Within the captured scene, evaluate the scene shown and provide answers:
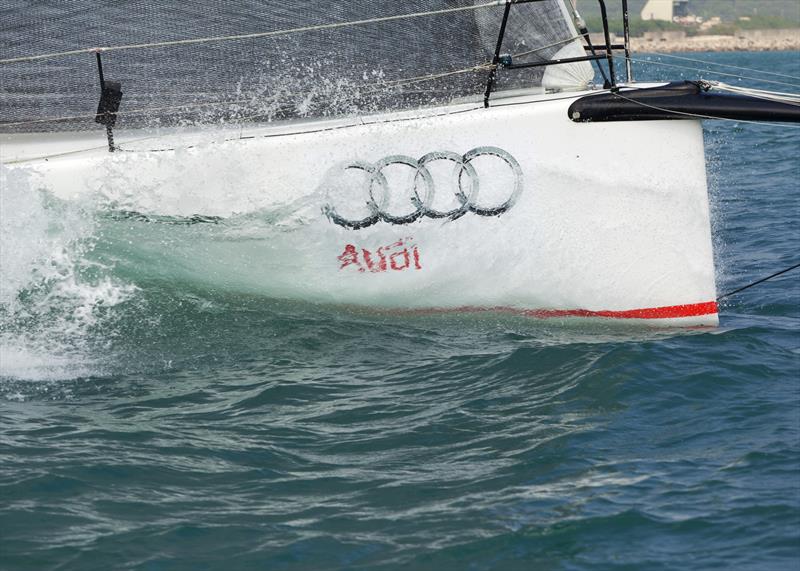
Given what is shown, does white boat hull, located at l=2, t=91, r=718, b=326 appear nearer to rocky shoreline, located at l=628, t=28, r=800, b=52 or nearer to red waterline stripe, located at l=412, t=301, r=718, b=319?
red waterline stripe, located at l=412, t=301, r=718, b=319

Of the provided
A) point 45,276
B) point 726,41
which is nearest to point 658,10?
point 726,41

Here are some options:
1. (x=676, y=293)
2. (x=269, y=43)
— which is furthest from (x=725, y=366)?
(x=269, y=43)

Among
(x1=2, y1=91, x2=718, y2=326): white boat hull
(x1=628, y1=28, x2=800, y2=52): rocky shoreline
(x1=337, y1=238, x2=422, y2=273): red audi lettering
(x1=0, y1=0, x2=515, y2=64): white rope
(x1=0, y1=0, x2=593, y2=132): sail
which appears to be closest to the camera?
(x1=2, y1=91, x2=718, y2=326): white boat hull

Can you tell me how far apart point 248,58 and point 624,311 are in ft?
8.89

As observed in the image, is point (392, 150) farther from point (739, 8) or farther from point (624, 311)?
point (739, 8)

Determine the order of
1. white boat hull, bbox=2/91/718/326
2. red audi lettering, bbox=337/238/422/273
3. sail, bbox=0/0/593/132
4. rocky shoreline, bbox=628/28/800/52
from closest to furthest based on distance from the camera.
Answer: white boat hull, bbox=2/91/718/326
red audi lettering, bbox=337/238/422/273
sail, bbox=0/0/593/132
rocky shoreline, bbox=628/28/800/52

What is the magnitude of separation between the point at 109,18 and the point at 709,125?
14149 mm

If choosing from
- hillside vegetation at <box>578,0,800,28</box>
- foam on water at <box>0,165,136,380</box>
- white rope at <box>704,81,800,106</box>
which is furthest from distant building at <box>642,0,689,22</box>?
foam on water at <box>0,165,136,380</box>

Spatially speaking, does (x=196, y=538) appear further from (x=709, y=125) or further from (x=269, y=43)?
(x=709, y=125)

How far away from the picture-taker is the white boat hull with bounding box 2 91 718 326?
20.7 ft

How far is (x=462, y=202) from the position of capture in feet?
21.1

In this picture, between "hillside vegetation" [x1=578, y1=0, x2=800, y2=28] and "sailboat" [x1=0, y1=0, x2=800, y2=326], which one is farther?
"hillside vegetation" [x1=578, y1=0, x2=800, y2=28]

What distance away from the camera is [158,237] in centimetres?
669

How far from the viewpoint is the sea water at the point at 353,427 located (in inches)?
164
